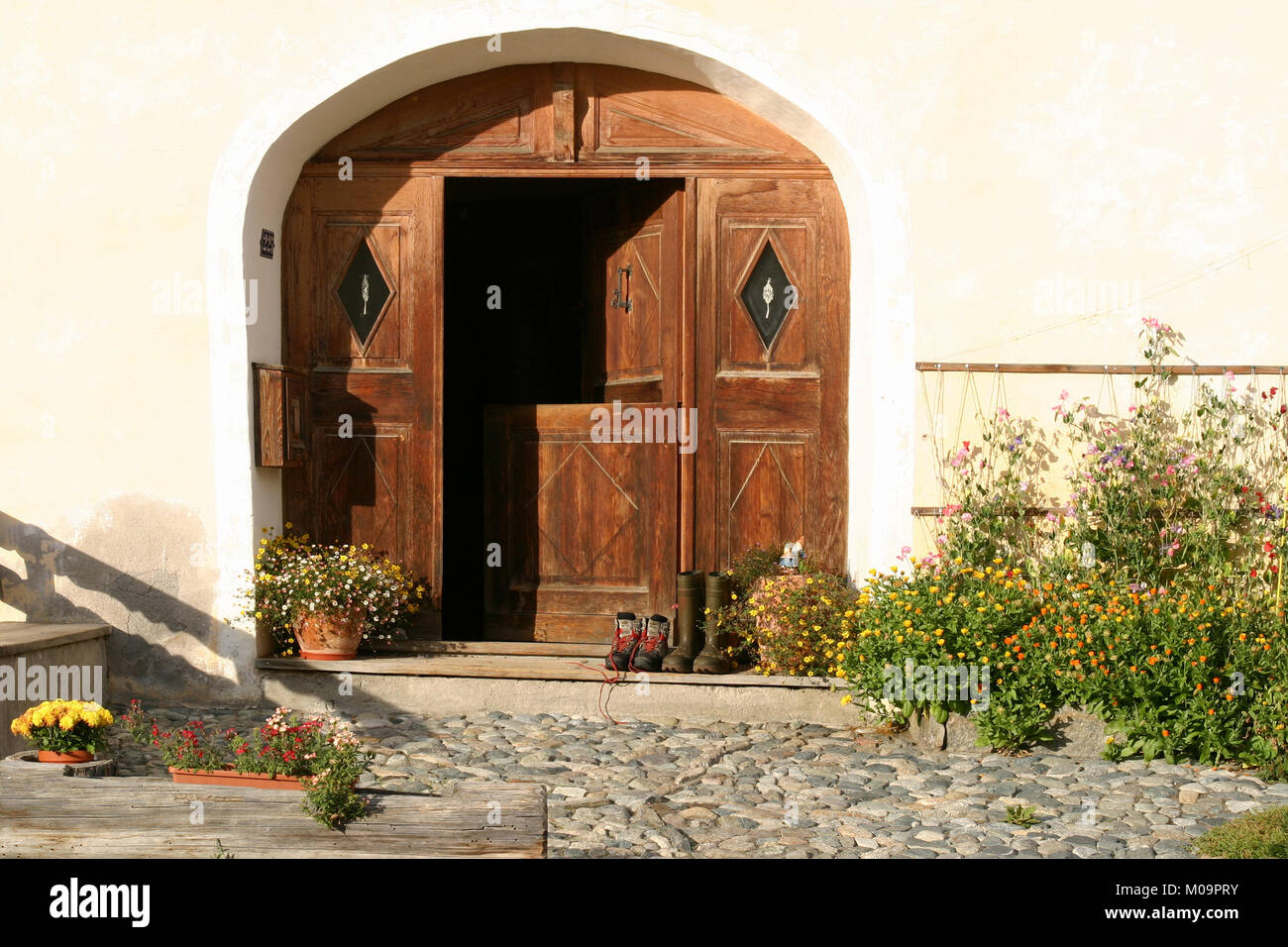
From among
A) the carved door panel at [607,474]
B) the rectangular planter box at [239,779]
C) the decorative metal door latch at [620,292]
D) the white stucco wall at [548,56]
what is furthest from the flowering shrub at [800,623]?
the rectangular planter box at [239,779]

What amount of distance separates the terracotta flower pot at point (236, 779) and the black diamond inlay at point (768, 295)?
4.49 metres

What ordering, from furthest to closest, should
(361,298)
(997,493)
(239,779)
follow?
1. (361,298)
2. (997,493)
3. (239,779)

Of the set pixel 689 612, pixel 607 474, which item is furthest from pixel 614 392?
pixel 689 612

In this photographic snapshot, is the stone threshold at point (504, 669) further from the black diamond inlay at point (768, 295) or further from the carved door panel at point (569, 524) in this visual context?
the black diamond inlay at point (768, 295)

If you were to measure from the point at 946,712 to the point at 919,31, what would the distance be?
3.80 m

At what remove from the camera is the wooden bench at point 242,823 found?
14.1ft

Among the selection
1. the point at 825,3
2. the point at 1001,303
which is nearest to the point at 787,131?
the point at 825,3

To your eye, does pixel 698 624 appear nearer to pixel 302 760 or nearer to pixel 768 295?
pixel 768 295

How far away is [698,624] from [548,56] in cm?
353

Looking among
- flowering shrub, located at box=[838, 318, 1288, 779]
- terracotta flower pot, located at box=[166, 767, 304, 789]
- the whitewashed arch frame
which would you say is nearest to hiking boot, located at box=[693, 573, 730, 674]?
flowering shrub, located at box=[838, 318, 1288, 779]

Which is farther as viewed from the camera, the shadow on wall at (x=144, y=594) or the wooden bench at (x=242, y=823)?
the shadow on wall at (x=144, y=594)

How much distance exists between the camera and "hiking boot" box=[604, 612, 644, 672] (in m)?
7.70

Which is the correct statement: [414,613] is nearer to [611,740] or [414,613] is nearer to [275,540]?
[275,540]

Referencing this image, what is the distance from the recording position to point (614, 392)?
8.94 m
